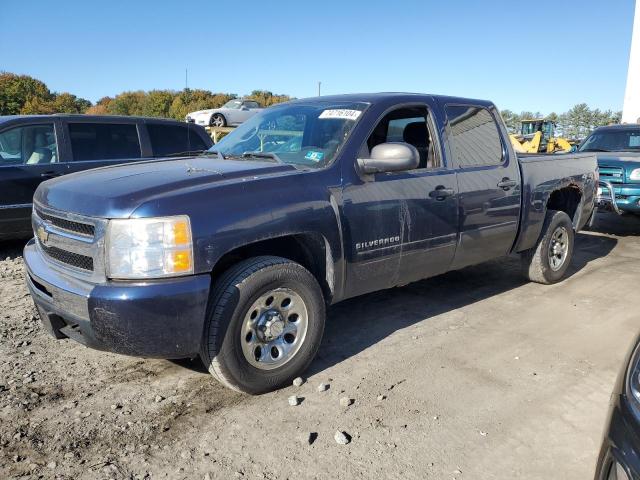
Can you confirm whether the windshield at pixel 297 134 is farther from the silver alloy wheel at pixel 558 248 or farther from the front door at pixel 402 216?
the silver alloy wheel at pixel 558 248

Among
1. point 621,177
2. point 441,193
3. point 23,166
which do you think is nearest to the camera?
point 441,193

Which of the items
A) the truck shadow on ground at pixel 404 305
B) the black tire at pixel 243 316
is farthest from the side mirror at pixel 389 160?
the truck shadow on ground at pixel 404 305

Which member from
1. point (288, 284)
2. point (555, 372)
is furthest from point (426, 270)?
point (288, 284)

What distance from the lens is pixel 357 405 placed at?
10.5 feet

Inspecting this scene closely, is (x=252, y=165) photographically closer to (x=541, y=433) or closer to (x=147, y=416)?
(x=147, y=416)

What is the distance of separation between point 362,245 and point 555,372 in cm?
162

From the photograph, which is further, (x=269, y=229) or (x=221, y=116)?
(x=221, y=116)

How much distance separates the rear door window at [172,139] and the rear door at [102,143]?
0.64 ft

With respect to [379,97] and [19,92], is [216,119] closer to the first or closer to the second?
[379,97]

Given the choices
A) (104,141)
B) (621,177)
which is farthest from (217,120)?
(621,177)

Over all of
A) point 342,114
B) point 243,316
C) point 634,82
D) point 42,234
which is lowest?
point 243,316

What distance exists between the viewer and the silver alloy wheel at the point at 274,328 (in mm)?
3184

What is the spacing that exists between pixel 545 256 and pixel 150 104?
63620 millimetres

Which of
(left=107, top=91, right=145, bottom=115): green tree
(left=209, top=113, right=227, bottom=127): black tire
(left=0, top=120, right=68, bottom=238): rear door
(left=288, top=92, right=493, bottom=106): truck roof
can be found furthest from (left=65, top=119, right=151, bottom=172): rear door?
(left=107, top=91, right=145, bottom=115): green tree
